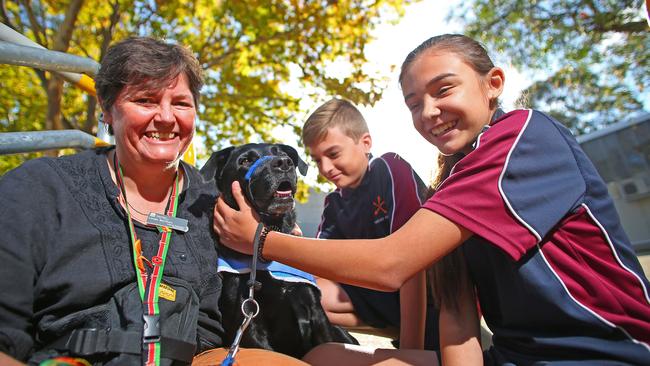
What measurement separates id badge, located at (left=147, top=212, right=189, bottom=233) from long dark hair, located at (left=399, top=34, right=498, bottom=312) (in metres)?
1.11

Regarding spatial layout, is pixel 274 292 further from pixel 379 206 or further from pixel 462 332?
pixel 379 206

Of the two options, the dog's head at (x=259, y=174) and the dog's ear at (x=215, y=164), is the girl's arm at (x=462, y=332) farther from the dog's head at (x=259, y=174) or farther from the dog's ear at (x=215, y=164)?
the dog's ear at (x=215, y=164)

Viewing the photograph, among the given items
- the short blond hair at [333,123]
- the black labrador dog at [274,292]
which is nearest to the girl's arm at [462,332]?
the black labrador dog at [274,292]

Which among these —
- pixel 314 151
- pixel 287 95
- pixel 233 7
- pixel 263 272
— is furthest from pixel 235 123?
pixel 263 272

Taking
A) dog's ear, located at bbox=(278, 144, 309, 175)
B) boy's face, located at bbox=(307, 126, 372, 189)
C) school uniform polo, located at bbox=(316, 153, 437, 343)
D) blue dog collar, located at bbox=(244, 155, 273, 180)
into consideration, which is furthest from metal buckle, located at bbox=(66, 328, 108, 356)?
boy's face, located at bbox=(307, 126, 372, 189)

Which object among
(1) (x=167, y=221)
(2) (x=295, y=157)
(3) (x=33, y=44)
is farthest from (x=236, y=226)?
(3) (x=33, y=44)

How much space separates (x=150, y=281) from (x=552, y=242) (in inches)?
57.0

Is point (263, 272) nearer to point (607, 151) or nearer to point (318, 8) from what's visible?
point (318, 8)

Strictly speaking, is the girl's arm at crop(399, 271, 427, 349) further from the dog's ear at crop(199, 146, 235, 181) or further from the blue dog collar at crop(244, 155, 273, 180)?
the dog's ear at crop(199, 146, 235, 181)

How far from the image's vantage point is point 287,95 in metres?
10.4

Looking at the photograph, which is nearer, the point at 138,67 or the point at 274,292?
the point at 138,67

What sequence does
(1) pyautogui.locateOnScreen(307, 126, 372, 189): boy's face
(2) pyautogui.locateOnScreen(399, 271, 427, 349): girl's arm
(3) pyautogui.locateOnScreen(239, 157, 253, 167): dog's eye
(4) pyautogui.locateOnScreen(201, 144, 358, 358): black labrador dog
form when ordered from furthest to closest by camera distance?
1. (1) pyautogui.locateOnScreen(307, 126, 372, 189): boy's face
2. (3) pyautogui.locateOnScreen(239, 157, 253, 167): dog's eye
3. (2) pyautogui.locateOnScreen(399, 271, 427, 349): girl's arm
4. (4) pyautogui.locateOnScreen(201, 144, 358, 358): black labrador dog

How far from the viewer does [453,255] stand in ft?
6.27

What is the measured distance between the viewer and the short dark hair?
1895 mm
